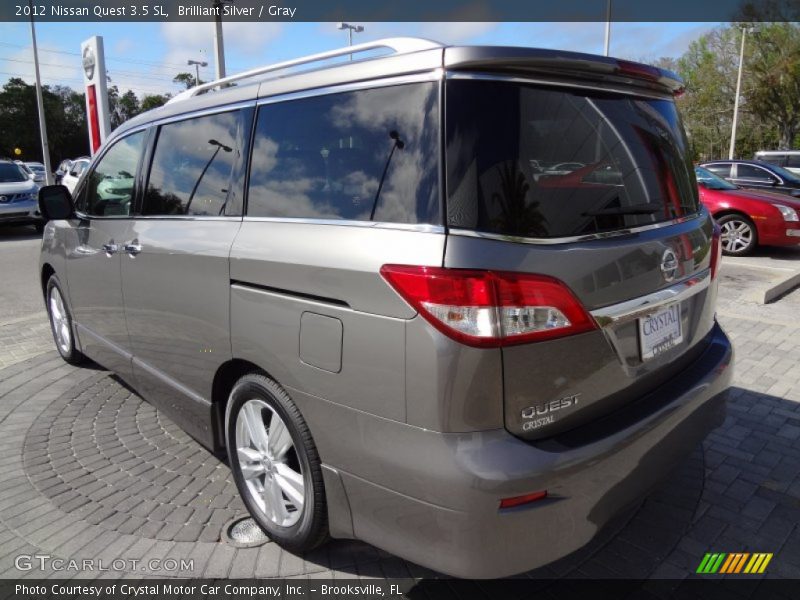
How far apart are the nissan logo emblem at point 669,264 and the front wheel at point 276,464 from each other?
1.47 meters

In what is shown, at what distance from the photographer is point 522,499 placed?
5.98 ft

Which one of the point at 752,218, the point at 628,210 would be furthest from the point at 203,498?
the point at 752,218

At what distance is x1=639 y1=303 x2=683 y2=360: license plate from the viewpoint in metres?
2.17

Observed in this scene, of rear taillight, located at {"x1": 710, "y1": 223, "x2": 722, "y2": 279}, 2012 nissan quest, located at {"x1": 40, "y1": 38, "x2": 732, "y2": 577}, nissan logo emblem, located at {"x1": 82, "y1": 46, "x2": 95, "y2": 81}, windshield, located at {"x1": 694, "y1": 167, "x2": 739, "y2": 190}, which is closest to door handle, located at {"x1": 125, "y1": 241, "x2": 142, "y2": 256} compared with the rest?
2012 nissan quest, located at {"x1": 40, "y1": 38, "x2": 732, "y2": 577}

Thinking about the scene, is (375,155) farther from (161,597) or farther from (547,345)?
(161,597)

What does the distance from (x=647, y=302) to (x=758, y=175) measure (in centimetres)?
1322

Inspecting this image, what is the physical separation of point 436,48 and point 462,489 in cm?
139

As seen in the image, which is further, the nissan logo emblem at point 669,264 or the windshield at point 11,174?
the windshield at point 11,174

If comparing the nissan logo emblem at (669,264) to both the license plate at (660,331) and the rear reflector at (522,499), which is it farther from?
the rear reflector at (522,499)

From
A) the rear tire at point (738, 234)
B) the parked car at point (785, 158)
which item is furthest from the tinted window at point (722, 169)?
the parked car at point (785, 158)

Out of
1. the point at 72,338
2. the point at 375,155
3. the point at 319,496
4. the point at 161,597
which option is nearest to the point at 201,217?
the point at 375,155

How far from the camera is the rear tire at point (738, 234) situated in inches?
401

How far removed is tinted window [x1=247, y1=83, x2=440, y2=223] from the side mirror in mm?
2263

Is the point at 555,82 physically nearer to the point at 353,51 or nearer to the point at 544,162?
the point at 544,162
